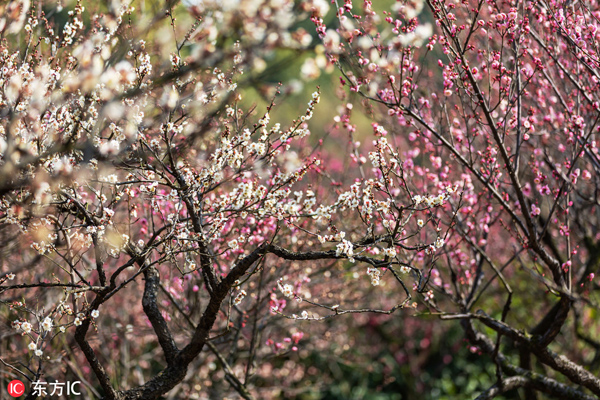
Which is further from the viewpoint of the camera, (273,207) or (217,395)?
(217,395)

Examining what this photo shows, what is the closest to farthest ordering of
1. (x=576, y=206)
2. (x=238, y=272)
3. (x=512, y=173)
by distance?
(x=238, y=272) → (x=512, y=173) → (x=576, y=206)

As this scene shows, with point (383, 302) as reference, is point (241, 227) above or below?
below

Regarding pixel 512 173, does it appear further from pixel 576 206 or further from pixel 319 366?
pixel 319 366

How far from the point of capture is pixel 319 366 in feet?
35.8

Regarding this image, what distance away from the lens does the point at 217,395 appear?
7.55 metres

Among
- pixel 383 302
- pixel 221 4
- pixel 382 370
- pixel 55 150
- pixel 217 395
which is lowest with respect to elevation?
pixel 55 150

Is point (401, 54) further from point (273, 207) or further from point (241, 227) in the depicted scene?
point (241, 227)

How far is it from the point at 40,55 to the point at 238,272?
7.92ft

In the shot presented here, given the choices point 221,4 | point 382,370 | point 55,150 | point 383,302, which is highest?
point 383,302

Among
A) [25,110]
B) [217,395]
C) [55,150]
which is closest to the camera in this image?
[55,150]

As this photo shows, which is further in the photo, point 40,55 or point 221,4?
point 40,55

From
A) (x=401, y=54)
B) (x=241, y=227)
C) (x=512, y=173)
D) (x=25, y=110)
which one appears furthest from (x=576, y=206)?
(x=25, y=110)

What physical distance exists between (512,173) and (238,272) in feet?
7.27

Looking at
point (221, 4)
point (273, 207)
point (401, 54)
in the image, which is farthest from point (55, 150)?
point (401, 54)
